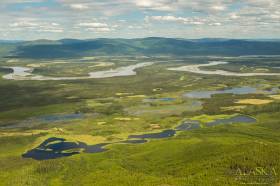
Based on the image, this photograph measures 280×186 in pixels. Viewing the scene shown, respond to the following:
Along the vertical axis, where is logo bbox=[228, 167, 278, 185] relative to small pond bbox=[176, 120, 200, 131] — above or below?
above

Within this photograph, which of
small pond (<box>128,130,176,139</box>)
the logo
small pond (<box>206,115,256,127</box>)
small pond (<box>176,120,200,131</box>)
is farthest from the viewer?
small pond (<box>206,115,256,127</box>)

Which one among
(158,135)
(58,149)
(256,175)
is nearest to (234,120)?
(158,135)

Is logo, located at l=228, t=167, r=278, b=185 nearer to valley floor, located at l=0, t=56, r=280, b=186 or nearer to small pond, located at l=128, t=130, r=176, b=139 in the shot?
valley floor, located at l=0, t=56, r=280, b=186

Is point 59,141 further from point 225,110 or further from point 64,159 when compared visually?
point 225,110

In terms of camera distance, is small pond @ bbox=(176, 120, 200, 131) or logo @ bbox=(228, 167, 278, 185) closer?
logo @ bbox=(228, 167, 278, 185)

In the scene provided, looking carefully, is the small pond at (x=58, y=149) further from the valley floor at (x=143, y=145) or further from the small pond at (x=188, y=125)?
the small pond at (x=188, y=125)

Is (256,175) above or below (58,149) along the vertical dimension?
above

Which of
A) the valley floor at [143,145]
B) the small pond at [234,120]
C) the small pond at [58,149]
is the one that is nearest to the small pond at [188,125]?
the valley floor at [143,145]

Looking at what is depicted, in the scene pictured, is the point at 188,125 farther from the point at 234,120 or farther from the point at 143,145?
the point at 143,145

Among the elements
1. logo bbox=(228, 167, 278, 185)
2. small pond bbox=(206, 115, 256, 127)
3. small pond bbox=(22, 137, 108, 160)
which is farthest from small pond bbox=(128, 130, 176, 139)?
logo bbox=(228, 167, 278, 185)

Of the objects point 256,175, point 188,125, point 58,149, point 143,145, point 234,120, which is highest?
point 256,175

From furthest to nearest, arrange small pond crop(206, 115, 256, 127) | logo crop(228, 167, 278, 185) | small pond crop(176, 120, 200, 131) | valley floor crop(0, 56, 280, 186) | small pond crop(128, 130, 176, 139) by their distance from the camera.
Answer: small pond crop(206, 115, 256, 127) < small pond crop(176, 120, 200, 131) < small pond crop(128, 130, 176, 139) < valley floor crop(0, 56, 280, 186) < logo crop(228, 167, 278, 185)
